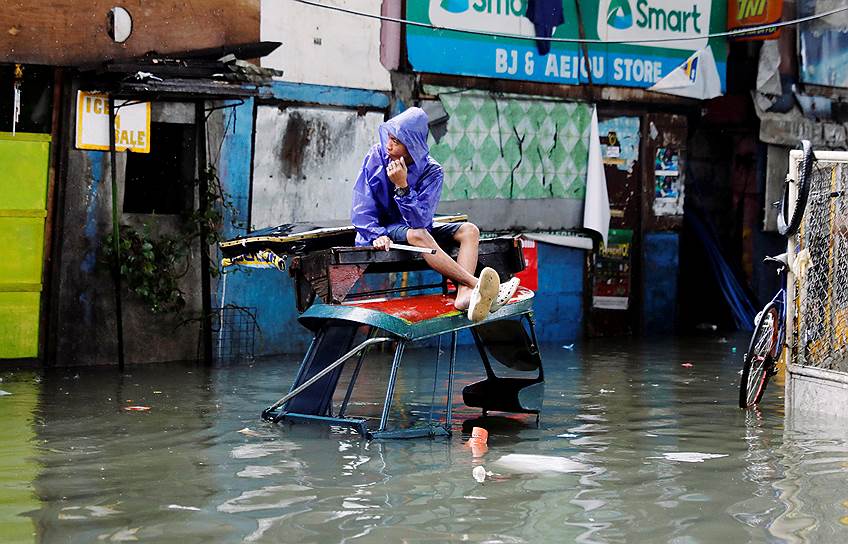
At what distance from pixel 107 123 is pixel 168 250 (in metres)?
1.39

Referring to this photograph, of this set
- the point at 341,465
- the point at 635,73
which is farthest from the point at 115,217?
the point at 635,73

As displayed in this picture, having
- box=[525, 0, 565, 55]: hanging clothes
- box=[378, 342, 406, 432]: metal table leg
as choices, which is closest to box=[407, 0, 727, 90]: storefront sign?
box=[525, 0, 565, 55]: hanging clothes

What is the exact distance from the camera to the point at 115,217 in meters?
12.8

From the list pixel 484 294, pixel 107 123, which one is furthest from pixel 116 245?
pixel 484 294

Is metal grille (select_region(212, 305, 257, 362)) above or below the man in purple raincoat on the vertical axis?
below

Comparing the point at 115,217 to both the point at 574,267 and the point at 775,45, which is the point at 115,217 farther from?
the point at 775,45

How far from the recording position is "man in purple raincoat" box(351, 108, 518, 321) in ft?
30.5

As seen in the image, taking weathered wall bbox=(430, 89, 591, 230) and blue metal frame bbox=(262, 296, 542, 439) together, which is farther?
weathered wall bbox=(430, 89, 591, 230)

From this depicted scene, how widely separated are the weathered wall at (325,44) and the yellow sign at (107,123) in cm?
154

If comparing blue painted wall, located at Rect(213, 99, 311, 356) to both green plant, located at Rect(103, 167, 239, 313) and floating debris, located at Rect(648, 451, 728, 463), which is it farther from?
floating debris, located at Rect(648, 451, 728, 463)

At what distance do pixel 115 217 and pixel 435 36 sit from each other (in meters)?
4.73

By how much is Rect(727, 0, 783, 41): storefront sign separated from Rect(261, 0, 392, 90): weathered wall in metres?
5.60

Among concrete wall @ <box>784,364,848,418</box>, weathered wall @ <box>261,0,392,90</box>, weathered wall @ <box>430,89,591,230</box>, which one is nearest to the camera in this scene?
concrete wall @ <box>784,364,848,418</box>

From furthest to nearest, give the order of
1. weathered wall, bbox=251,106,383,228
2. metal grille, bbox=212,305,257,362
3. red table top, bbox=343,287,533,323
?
1. weathered wall, bbox=251,106,383,228
2. metal grille, bbox=212,305,257,362
3. red table top, bbox=343,287,533,323
